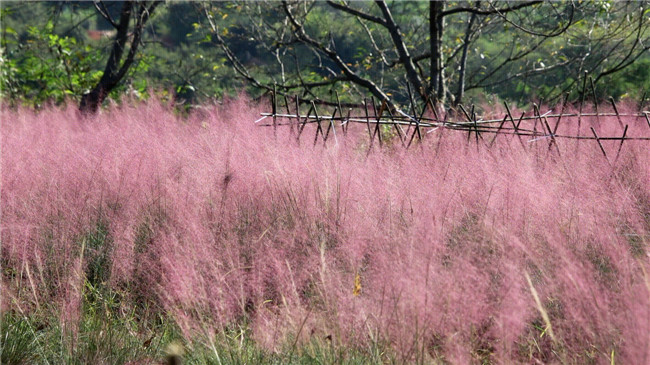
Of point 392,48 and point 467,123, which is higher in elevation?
point 392,48

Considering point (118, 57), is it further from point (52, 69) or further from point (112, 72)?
point (52, 69)

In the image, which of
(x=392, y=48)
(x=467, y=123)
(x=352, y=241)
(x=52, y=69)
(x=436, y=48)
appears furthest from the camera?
(x=52, y=69)

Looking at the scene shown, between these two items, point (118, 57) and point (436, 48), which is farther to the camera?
point (118, 57)

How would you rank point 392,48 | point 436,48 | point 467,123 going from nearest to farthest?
point 467,123, point 436,48, point 392,48

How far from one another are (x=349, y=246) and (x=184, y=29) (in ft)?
55.8

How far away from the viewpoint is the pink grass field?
1715 millimetres

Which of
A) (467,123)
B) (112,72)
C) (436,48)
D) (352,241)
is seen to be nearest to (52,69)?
(112,72)

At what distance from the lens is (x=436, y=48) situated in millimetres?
5680

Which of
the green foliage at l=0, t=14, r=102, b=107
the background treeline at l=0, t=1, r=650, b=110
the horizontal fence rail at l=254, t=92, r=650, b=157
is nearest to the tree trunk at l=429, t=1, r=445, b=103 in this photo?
the background treeline at l=0, t=1, r=650, b=110

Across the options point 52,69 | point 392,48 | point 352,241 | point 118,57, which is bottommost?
point 52,69

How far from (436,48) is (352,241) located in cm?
393

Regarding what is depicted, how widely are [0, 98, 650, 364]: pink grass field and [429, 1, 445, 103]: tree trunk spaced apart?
1.82 m

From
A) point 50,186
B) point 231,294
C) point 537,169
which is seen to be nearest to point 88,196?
point 50,186

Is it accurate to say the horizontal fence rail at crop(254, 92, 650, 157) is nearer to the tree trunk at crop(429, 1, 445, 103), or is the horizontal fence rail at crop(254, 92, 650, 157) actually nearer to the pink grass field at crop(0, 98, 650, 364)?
the pink grass field at crop(0, 98, 650, 364)
